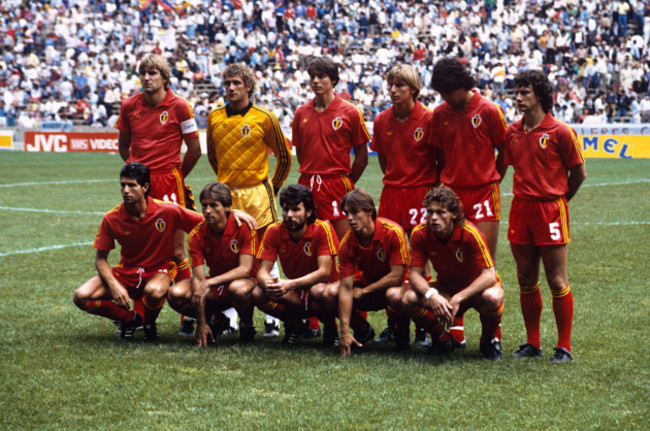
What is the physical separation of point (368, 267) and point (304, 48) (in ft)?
105

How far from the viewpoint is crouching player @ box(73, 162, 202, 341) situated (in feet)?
20.4

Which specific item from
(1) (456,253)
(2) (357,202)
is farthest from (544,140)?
(2) (357,202)

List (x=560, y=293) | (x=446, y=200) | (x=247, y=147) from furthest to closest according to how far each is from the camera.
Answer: (x=247, y=147) < (x=560, y=293) < (x=446, y=200)

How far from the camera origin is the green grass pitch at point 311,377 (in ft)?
15.0

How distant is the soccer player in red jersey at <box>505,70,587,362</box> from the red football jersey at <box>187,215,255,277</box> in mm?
1874

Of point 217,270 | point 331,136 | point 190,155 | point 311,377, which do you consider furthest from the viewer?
point 190,155

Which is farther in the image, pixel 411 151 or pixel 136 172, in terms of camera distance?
pixel 411 151

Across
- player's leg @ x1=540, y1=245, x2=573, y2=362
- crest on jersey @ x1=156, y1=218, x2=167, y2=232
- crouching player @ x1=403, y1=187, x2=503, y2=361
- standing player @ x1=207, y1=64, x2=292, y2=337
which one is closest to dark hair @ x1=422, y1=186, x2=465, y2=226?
crouching player @ x1=403, y1=187, x2=503, y2=361

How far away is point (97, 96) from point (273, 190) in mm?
27952

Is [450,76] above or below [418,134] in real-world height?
above

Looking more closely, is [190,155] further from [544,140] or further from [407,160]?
[544,140]

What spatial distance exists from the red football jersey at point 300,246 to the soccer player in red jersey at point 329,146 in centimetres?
59

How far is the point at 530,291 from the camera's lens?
19.3 feet

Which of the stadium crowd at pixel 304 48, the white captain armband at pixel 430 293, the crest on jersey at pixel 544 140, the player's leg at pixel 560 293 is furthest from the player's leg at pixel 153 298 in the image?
the stadium crowd at pixel 304 48
